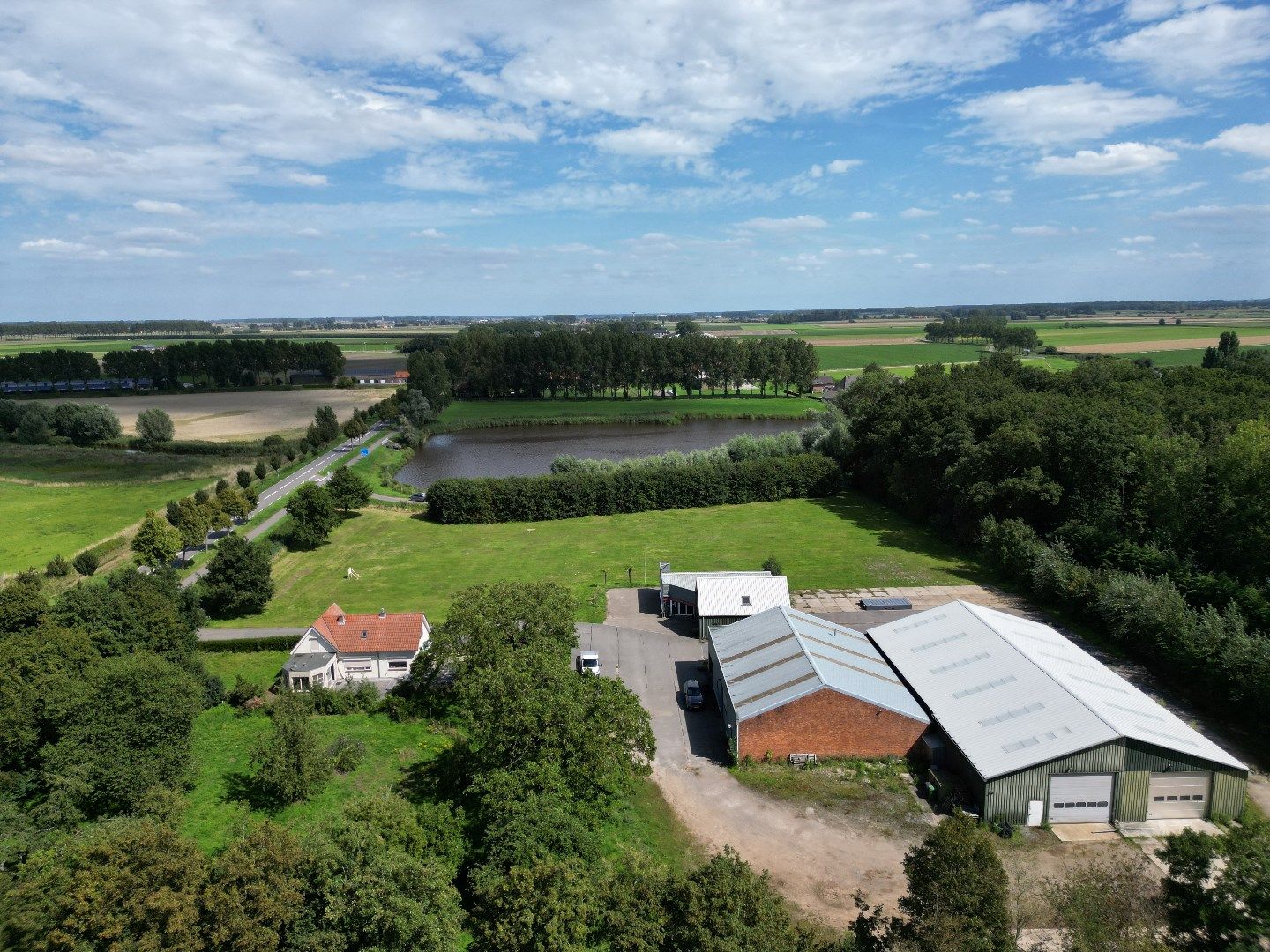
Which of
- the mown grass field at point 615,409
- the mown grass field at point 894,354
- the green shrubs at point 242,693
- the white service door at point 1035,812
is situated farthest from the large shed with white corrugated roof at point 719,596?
the mown grass field at point 894,354

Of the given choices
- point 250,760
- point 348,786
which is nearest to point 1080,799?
point 348,786

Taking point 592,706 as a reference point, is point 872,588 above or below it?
below

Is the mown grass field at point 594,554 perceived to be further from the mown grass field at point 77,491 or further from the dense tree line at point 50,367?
the dense tree line at point 50,367

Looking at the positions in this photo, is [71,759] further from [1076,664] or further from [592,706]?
[1076,664]

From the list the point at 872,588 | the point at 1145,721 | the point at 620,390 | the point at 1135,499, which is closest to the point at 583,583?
the point at 872,588

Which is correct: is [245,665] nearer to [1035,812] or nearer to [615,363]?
[1035,812]

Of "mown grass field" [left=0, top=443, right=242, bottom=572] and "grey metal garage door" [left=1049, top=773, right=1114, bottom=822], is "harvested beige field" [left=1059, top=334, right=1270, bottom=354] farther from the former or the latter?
"mown grass field" [left=0, top=443, right=242, bottom=572]

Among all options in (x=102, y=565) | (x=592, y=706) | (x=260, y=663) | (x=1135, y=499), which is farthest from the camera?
(x=102, y=565)
